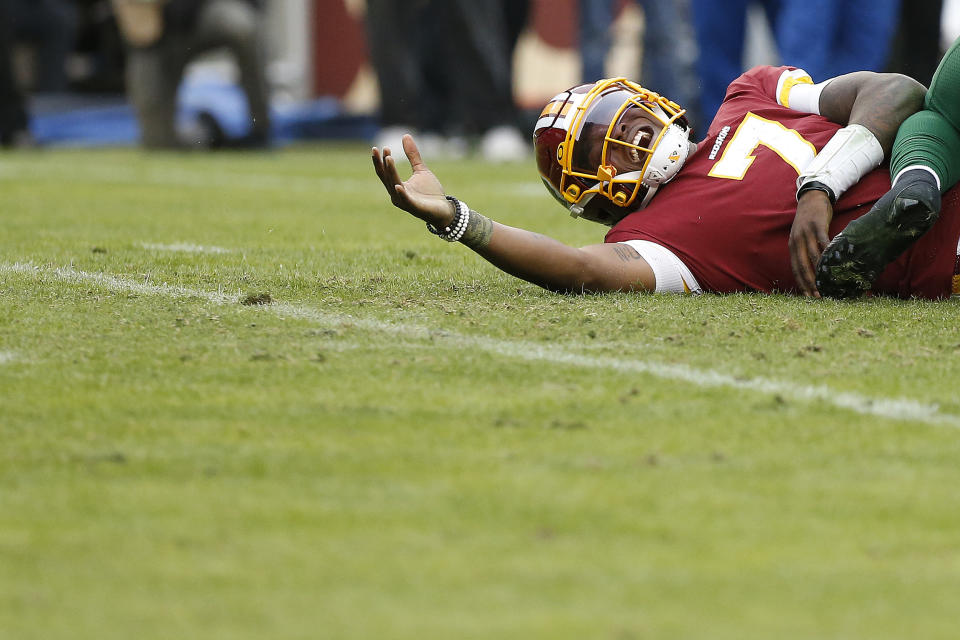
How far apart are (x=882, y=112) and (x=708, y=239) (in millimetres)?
569

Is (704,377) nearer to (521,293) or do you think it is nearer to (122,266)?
(521,293)

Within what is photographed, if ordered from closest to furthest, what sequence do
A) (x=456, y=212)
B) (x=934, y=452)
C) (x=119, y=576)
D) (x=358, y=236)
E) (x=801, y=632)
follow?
1. (x=801, y=632)
2. (x=119, y=576)
3. (x=934, y=452)
4. (x=456, y=212)
5. (x=358, y=236)

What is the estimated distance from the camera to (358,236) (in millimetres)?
5477

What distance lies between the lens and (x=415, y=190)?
3.48 meters

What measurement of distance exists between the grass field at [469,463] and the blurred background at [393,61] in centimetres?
534

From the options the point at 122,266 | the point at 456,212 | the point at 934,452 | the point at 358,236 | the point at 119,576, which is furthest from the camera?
the point at 358,236

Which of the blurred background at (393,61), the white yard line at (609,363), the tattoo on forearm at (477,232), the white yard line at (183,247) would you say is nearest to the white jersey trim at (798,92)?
the tattoo on forearm at (477,232)

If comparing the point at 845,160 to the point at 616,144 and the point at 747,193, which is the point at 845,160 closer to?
the point at 747,193

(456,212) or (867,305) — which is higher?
(456,212)

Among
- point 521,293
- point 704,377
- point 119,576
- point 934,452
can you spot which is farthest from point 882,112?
point 119,576

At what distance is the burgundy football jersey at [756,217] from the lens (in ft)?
12.1

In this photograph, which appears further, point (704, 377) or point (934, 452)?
point (704, 377)

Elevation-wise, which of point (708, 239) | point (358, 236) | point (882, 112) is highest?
point (882, 112)

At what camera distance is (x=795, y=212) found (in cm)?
367
